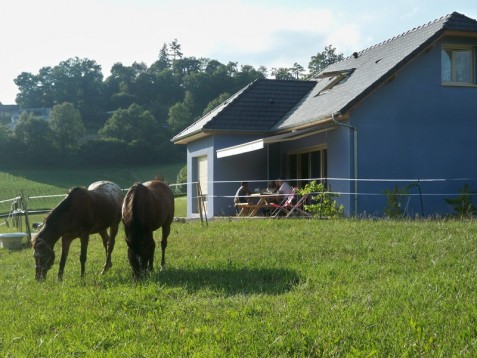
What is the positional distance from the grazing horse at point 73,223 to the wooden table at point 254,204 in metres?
7.17

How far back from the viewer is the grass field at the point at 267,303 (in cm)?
473

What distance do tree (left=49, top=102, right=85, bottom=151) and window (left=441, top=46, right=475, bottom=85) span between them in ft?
175

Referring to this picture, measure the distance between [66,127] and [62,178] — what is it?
645 inches

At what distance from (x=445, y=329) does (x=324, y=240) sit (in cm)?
562

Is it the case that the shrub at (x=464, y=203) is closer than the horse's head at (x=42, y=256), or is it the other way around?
the horse's head at (x=42, y=256)

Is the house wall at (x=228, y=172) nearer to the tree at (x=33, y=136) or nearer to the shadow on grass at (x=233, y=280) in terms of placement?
the shadow on grass at (x=233, y=280)

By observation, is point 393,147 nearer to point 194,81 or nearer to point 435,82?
point 435,82

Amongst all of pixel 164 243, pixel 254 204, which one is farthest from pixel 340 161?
pixel 164 243

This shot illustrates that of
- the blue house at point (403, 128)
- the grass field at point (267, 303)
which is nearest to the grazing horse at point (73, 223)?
the grass field at point (267, 303)

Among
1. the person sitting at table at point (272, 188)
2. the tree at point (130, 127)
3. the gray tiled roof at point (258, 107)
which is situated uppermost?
the tree at point (130, 127)

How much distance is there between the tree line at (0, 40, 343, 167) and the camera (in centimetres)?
6538

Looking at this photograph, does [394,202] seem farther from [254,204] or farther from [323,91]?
[323,91]

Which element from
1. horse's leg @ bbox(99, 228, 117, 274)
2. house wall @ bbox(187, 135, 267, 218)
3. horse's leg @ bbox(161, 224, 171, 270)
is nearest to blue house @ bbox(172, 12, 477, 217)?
house wall @ bbox(187, 135, 267, 218)

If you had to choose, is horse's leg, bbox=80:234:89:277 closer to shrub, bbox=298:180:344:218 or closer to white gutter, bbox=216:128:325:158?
shrub, bbox=298:180:344:218
